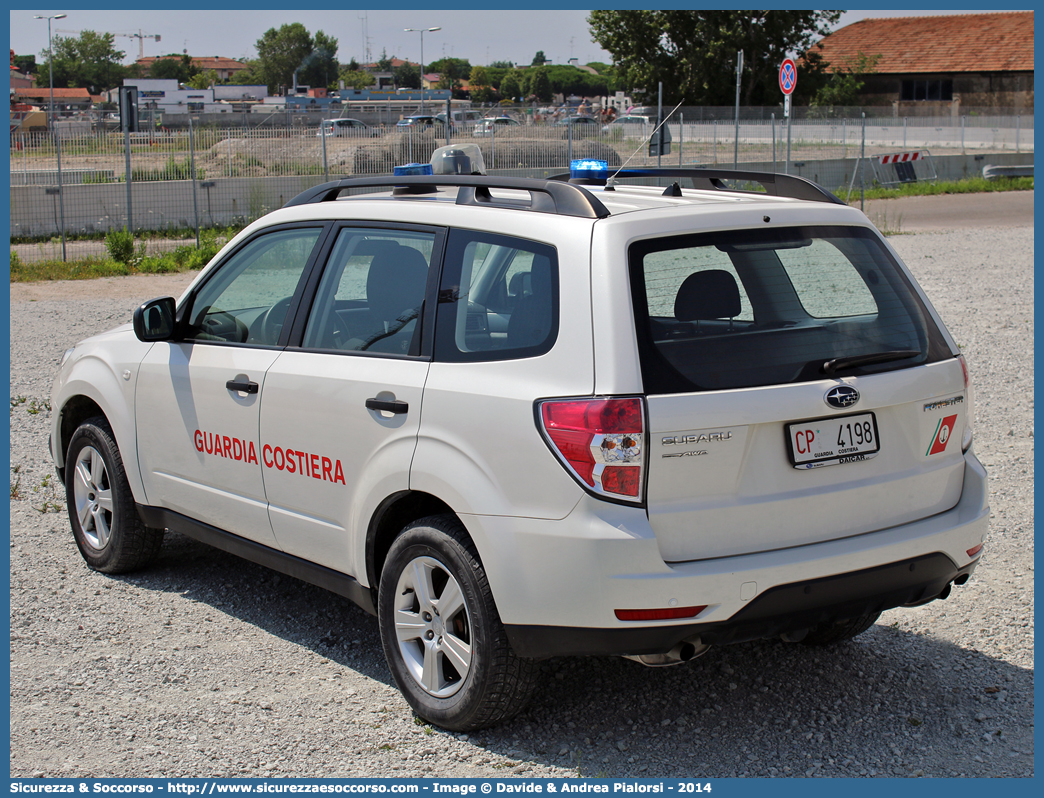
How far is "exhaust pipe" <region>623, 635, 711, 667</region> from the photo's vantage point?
10.7ft

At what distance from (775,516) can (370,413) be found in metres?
1.42

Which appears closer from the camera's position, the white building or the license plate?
the license plate

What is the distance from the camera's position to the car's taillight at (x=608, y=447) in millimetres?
3111

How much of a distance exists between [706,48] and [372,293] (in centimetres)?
6372

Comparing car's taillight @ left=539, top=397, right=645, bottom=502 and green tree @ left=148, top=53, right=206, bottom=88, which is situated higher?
green tree @ left=148, top=53, right=206, bottom=88

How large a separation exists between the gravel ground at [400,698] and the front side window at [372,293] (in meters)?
1.32

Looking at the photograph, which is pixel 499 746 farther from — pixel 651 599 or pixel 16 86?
pixel 16 86

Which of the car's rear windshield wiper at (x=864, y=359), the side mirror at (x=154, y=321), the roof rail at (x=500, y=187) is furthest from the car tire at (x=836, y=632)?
the side mirror at (x=154, y=321)

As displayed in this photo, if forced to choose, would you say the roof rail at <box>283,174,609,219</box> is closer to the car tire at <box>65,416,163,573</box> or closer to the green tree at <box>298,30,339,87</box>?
the car tire at <box>65,416,163,573</box>

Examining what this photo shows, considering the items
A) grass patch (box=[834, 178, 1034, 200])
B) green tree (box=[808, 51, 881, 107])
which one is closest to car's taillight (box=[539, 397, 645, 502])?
grass patch (box=[834, 178, 1034, 200])

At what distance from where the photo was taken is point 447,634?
361 cm

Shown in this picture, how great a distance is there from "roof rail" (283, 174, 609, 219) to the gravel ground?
1.79 m

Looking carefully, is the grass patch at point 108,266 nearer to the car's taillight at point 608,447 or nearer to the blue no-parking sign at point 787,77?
the blue no-parking sign at point 787,77
